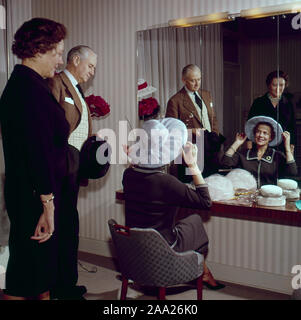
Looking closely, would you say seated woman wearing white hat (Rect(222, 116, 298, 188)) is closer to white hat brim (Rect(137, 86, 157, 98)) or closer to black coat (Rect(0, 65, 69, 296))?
white hat brim (Rect(137, 86, 157, 98))

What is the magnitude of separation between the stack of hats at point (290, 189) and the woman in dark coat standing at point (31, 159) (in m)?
Answer: 1.36

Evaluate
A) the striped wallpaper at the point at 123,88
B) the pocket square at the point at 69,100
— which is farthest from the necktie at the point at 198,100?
the pocket square at the point at 69,100

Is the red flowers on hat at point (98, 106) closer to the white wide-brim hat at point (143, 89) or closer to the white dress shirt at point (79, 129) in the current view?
the white wide-brim hat at point (143, 89)

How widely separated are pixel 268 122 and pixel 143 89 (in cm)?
95

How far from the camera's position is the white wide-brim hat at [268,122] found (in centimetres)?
248

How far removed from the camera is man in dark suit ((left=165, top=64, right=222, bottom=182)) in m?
2.68

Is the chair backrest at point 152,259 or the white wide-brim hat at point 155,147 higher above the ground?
the white wide-brim hat at point 155,147

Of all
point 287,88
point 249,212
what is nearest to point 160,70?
point 287,88

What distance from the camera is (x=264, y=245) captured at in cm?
266

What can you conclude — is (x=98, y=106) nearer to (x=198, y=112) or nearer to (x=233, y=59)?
(x=198, y=112)

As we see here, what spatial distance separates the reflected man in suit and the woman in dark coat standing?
1.83 ft

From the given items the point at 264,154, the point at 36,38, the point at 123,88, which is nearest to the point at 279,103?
the point at 264,154

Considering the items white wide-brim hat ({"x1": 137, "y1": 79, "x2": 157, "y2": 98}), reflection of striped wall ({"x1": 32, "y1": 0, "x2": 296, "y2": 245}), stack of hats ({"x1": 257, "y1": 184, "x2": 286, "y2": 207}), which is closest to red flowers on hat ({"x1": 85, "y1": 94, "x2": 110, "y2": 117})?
reflection of striped wall ({"x1": 32, "y1": 0, "x2": 296, "y2": 245})
